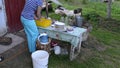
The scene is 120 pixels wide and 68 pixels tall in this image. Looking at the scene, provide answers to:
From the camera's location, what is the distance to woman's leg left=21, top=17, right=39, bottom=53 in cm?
600

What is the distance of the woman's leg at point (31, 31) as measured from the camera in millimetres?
5996

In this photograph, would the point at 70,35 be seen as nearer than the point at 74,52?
Yes

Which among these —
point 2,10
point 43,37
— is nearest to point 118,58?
point 43,37

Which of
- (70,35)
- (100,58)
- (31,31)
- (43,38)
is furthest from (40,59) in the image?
(100,58)

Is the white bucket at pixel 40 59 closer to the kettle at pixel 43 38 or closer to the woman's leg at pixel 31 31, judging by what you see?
the kettle at pixel 43 38

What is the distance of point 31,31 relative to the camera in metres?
6.14

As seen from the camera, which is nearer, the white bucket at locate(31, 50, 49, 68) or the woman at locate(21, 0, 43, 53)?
the white bucket at locate(31, 50, 49, 68)

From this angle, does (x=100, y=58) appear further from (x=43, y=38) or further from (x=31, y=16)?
(x=31, y=16)

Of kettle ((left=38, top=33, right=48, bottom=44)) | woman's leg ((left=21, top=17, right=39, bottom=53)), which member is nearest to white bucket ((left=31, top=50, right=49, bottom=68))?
kettle ((left=38, top=33, right=48, bottom=44))

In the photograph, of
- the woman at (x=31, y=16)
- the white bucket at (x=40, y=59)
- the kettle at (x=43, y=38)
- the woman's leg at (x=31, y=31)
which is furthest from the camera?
the kettle at (x=43, y=38)

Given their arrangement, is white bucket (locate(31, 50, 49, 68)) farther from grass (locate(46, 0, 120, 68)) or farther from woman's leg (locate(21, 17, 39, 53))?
woman's leg (locate(21, 17, 39, 53))

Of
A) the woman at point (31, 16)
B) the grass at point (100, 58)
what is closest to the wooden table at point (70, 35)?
the grass at point (100, 58)

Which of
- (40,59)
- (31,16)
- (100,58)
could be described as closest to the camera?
(40,59)

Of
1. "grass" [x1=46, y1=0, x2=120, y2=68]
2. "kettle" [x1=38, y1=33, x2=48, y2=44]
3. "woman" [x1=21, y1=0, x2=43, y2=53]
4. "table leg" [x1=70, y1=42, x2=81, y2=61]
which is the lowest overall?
"grass" [x1=46, y1=0, x2=120, y2=68]
